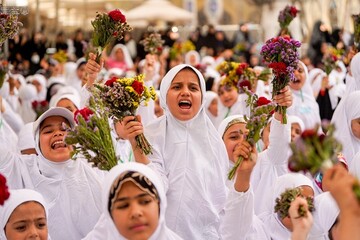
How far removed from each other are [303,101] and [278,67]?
4605 mm

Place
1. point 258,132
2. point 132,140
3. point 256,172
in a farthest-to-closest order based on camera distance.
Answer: point 256,172 < point 132,140 < point 258,132

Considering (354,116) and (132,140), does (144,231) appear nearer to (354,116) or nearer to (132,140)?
(132,140)

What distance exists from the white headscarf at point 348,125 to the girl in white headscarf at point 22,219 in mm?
3186

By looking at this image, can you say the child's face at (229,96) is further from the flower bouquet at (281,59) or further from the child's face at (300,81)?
the flower bouquet at (281,59)

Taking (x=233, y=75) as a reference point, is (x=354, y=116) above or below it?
below

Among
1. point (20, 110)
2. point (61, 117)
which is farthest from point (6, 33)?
point (20, 110)

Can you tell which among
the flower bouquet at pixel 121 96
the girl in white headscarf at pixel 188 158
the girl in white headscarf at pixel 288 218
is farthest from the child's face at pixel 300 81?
the flower bouquet at pixel 121 96

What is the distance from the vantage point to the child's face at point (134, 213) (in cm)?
489

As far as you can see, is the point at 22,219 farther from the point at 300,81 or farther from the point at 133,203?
the point at 300,81

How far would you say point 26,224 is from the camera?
5949mm

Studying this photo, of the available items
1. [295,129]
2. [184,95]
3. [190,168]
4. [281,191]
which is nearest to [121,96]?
[184,95]

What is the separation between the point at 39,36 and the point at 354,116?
13835 mm

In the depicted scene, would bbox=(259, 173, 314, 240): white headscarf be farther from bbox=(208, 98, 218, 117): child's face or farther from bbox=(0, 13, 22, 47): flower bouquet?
bbox=(208, 98, 218, 117): child's face

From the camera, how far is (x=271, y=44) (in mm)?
6883
